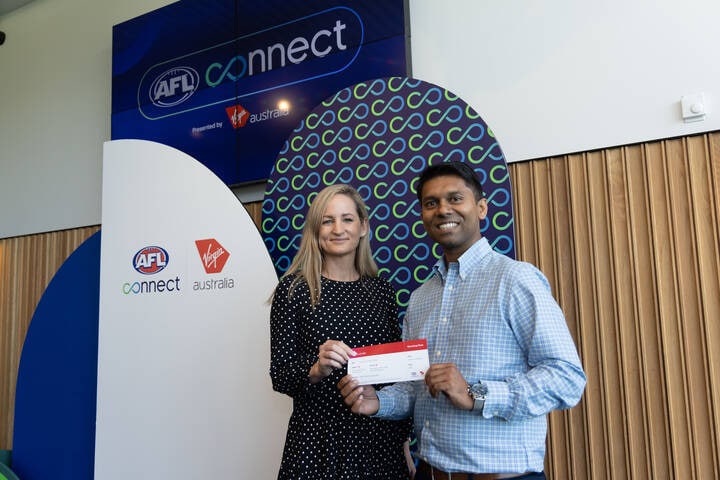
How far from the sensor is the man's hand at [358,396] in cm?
171

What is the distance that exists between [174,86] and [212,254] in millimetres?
1978

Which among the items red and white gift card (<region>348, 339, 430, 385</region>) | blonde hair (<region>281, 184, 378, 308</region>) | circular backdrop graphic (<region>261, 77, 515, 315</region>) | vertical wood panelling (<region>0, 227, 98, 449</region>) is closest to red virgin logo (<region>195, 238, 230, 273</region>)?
circular backdrop graphic (<region>261, 77, 515, 315</region>)

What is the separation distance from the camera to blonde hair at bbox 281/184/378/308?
204 centimetres

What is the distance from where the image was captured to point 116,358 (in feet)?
10.6

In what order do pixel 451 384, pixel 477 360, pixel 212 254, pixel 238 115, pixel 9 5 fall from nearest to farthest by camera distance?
pixel 451 384 < pixel 477 360 < pixel 212 254 < pixel 238 115 < pixel 9 5

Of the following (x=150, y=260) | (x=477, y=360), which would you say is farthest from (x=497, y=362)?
(x=150, y=260)

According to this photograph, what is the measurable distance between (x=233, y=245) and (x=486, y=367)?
167 centimetres

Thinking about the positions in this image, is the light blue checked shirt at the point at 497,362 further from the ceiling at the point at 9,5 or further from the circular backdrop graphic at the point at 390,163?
the ceiling at the point at 9,5

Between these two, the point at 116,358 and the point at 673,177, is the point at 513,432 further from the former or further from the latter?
the point at 116,358

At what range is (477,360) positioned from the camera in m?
1.62

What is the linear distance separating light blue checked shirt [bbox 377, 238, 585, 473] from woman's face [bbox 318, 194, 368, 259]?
430 millimetres

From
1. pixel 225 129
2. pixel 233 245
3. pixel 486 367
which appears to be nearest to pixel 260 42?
pixel 225 129

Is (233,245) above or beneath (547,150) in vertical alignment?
beneath

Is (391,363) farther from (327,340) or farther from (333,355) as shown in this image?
(327,340)
